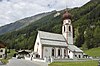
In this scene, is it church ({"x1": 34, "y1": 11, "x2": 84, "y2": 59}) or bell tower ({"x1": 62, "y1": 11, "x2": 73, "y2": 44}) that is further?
bell tower ({"x1": 62, "y1": 11, "x2": 73, "y2": 44})

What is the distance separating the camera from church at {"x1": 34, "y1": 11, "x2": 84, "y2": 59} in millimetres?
77363

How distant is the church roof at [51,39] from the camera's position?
78.9 m

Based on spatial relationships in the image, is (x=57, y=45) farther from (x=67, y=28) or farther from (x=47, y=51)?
(x=67, y=28)

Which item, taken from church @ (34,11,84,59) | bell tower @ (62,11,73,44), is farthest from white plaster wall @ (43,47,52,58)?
bell tower @ (62,11,73,44)

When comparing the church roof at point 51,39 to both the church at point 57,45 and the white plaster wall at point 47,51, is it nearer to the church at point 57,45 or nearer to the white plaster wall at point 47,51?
the church at point 57,45

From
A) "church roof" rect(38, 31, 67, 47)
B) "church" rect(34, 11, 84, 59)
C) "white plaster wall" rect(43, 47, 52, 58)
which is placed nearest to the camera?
"white plaster wall" rect(43, 47, 52, 58)

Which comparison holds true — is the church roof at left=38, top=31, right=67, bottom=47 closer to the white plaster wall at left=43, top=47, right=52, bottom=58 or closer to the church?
the church

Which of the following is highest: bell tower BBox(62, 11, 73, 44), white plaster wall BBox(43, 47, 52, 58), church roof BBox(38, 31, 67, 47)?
bell tower BBox(62, 11, 73, 44)

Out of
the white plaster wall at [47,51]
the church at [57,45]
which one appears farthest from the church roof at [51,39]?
the white plaster wall at [47,51]

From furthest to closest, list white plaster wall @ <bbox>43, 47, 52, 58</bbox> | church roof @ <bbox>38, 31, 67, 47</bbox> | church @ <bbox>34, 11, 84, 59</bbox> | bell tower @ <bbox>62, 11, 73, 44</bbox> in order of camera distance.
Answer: bell tower @ <bbox>62, 11, 73, 44</bbox> → church roof @ <bbox>38, 31, 67, 47</bbox> → church @ <bbox>34, 11, 84, 59</bbox> → white plaster wall @ <bbox>43, 47, 52, 58</bbox>

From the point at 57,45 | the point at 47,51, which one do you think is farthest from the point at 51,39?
the point at 47,51

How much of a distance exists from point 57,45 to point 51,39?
3363 mm

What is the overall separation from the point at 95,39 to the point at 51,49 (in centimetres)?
9139

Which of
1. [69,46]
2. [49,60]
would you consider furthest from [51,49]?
[49,60]
